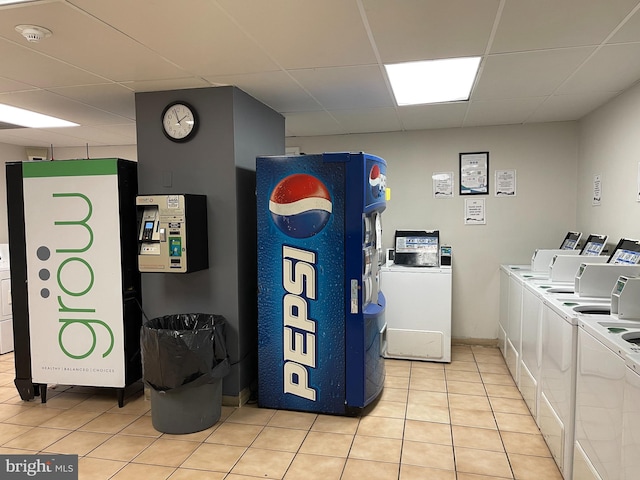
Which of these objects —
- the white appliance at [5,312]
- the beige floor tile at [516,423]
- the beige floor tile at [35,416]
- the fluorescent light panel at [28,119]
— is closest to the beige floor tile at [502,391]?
the beige floor tile at [516,423]

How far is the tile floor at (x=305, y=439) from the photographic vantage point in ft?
8.67

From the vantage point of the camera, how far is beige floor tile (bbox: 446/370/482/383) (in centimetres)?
412

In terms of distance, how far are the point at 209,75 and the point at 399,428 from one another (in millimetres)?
2841

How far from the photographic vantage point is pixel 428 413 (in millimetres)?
3420

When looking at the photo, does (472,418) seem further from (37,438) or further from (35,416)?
(35,416)

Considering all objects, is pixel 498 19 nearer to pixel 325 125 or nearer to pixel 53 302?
pixel 325 125

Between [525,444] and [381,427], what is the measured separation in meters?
0.95

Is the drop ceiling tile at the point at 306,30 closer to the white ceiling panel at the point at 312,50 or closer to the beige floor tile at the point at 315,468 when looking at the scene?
the white ceiling panel at the point at 312,50

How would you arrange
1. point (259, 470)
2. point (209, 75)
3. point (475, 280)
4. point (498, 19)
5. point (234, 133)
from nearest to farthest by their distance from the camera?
1. point (498, 19)
2. point (259, 470)
3. point (209, 75)
4. point (234, 133)
5. point (475, 280)


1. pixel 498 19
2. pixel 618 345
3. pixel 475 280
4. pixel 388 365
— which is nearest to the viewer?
pixel 618 345

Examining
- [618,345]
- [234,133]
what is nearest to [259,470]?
[618,345]

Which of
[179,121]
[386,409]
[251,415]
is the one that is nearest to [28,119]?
[179,121]

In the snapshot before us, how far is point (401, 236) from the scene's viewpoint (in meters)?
5.15

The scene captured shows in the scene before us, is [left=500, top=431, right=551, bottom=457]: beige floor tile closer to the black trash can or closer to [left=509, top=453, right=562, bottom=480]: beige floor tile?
[left=509, top=453, right=562, bottom=480]: beige floor tile
